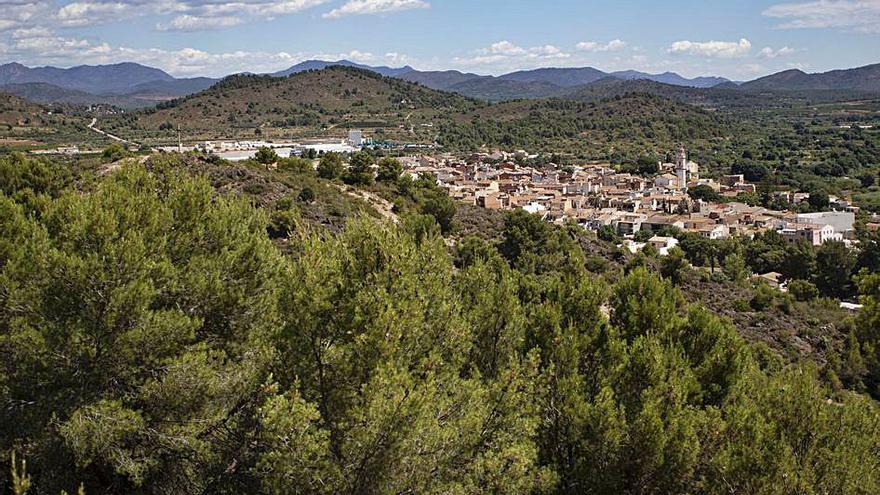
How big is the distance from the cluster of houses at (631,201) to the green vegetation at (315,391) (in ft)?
113

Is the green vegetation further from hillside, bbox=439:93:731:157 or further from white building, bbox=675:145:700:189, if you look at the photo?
hillside, bbox=439:93:731:157

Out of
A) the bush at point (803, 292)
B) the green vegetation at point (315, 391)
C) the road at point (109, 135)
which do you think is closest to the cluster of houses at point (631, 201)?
the bush at point (803, 292)

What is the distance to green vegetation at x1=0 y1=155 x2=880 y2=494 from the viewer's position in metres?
5.92

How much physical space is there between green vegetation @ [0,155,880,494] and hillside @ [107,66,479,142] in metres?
84.1

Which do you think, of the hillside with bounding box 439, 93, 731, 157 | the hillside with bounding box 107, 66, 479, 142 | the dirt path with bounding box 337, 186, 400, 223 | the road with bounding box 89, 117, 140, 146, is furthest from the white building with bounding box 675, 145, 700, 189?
the road with bounding box 89, 117, 140, 146

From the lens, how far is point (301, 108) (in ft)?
376

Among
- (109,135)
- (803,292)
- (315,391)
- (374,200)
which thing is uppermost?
(109,135)

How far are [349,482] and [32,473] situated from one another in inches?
130

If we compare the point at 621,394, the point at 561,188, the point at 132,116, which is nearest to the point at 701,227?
the point at 561,188

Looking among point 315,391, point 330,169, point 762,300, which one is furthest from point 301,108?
point 315,391

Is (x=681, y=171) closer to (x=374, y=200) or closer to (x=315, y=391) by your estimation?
(x=374, y=200)

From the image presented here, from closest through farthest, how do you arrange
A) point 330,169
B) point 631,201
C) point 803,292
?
point 803,292, point 330,169, point 631,201

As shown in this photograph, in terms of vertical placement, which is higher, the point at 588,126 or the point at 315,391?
the point at 588,126

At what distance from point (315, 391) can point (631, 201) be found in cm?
5176
